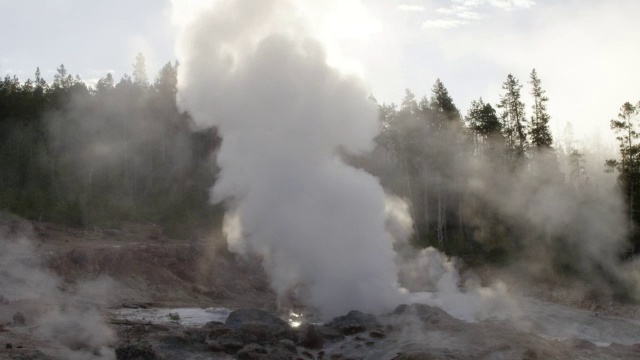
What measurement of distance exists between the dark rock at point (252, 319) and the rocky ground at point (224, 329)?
1.1 inches

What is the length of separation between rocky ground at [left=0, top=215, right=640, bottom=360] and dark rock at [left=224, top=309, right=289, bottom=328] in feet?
0.09

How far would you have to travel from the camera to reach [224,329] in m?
14.2

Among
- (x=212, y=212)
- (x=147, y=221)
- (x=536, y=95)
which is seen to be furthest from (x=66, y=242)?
(x=536, y=95)

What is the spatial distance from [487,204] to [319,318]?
23.6 m

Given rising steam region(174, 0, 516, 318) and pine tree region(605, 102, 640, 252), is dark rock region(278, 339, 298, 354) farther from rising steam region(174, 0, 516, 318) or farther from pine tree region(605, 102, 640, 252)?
pine tree region(605, 102, 640, 252)

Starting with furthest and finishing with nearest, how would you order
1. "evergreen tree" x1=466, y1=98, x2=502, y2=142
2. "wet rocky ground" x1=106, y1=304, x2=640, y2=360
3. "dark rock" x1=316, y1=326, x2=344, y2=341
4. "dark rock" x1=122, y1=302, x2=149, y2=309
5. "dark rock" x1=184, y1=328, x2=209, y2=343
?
1. "evergreen tree" x1=466, y1=98, x2=502, y2=142
2. "dark rock" x1=122, y1=302, x2=149, y2=309
3. "dark rock" x1=316, y1=326, x2=344, y2=341
4. "dark rock" x1=184, y1=328, x2=209, y2=343
5. "wet rocky ground" x1=106, y1=304, x2=640, y2=360

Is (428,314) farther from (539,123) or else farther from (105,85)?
(105,85)

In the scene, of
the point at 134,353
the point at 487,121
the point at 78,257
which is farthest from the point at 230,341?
the point at 487,121

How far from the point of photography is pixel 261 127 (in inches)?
778

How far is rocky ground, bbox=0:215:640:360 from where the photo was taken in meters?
12.1

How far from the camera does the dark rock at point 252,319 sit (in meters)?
14.8

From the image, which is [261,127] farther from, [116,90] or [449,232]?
[116,90]

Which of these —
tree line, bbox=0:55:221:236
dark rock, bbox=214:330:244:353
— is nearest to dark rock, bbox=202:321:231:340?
dark rock, bbox=214:330:244:353

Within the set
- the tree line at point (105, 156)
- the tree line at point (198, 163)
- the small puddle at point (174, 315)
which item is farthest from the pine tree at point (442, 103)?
the small puddle at point (174, 315)
